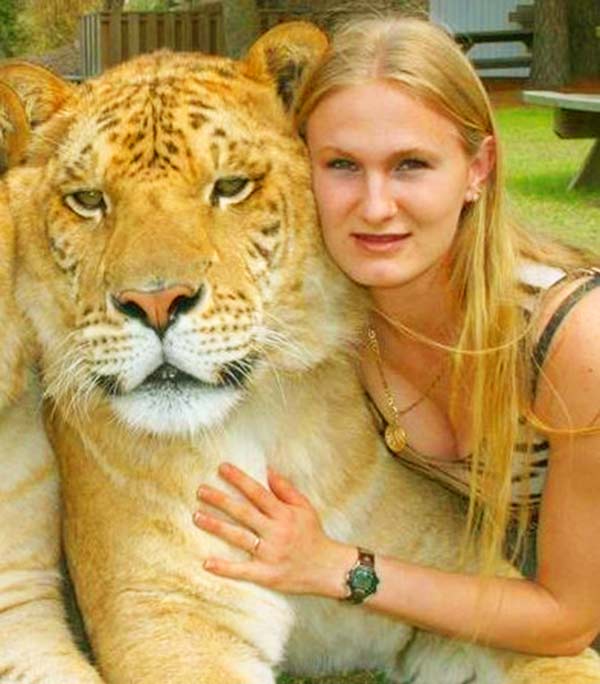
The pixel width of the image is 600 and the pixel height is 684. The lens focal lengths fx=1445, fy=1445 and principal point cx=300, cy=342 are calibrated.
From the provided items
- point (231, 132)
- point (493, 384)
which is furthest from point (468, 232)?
point (231, 132)

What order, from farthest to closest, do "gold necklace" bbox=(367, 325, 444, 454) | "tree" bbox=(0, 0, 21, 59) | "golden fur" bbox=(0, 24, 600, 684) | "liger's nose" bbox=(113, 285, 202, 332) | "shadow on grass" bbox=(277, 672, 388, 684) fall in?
"tree" bbox=(0, 0, 21, 59) < "shadow on grass" bbox=(277, 672, 388, 684) < "gold necklace" bbox=(367, 325, 444, 454) < "golden fur" bbox=(0, 24, 600, 684) < "liger's nose" bbox=(113, 285, 202, 332)

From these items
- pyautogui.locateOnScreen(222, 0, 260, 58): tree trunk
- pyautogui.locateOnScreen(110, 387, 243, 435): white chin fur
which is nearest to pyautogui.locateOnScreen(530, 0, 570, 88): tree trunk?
pyautogui.locateOnScreen(222, 0, 260, 58): tree trunk

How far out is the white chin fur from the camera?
2.28 meters

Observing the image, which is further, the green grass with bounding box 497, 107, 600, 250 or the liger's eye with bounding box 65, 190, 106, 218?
the green grass with bounding box 497, 107, 600, 250

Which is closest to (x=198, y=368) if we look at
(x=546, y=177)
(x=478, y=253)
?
(x=478, y=253)

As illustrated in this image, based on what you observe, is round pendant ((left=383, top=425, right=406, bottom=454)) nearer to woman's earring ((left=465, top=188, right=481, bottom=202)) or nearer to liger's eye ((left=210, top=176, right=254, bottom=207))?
woman's earring ((left=465, top=188, right=481, bottom=202))

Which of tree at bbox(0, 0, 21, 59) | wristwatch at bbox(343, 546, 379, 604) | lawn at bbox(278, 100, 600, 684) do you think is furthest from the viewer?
tree at bbox(0, 0, 21, 59)

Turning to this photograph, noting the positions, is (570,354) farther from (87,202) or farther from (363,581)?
(87,202)

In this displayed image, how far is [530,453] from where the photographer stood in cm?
268

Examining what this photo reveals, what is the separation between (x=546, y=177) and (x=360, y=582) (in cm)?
723

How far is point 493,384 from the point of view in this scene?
8.32 feet

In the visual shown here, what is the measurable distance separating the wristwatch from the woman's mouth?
60cm

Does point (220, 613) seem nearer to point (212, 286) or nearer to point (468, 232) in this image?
point (212, 286)

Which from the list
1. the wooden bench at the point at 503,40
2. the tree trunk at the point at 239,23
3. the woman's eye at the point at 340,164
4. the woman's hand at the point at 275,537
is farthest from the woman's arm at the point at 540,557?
the wooden bench at the point at 503,40
